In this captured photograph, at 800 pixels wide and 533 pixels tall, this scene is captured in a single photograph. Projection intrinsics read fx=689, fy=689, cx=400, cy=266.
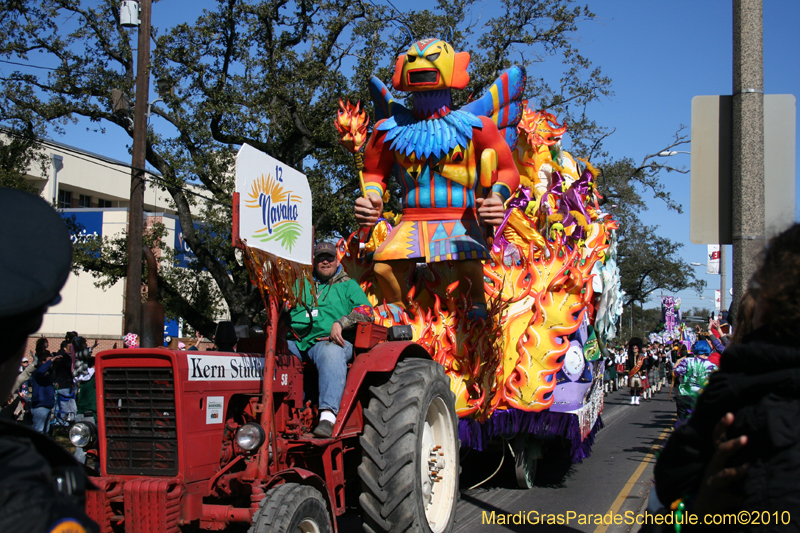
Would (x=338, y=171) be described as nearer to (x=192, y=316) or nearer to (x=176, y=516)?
(x=192, y=316)

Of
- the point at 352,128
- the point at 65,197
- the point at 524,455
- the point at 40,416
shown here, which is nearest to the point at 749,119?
the point at 352,128

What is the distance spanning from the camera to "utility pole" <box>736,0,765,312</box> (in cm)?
389

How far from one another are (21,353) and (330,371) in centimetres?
329

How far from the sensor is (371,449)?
428 centimetres

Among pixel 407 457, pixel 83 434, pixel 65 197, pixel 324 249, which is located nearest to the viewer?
pixel 83 434

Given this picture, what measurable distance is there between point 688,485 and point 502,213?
4.24m

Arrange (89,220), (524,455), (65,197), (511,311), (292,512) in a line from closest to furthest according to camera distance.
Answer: (292,512), (511,311), (524,455), (89,220), (65,197)

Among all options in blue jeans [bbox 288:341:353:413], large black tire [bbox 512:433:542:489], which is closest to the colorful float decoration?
large black tire [bbox 512:433:542:489]

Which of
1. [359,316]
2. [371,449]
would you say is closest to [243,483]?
[371,449]

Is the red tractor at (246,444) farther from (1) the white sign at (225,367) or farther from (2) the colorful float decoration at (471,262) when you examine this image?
(2) the colorful float decoration at (471,262)

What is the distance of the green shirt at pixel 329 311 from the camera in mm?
4773

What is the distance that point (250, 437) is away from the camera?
365 centimetres

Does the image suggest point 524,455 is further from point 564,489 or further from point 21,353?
point 21,353

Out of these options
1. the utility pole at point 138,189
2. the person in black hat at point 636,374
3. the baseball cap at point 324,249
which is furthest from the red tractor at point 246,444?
the person in black hat at point 636,374
